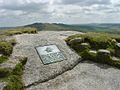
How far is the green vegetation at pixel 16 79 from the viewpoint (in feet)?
40.2

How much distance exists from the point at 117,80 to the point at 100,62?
319cm

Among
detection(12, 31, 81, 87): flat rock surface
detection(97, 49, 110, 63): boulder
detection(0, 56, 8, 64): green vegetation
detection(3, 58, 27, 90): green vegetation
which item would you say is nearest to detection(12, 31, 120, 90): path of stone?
detection(12, 31, 81, 87): flat rock surface

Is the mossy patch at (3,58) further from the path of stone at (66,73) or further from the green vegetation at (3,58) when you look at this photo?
the path of stone at (66,73)

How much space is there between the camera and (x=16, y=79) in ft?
42.6

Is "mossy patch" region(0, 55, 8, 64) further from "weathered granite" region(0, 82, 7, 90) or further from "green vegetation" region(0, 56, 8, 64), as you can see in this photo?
"weathered granite" region(0, 82, 7, 90)

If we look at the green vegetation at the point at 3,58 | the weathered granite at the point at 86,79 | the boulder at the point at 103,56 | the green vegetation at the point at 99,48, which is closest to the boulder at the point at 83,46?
the green vegetation at the point at 99,48

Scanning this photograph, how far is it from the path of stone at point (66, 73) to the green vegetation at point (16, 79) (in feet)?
1.08

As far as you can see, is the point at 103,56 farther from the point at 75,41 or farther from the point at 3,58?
the point at 3,58

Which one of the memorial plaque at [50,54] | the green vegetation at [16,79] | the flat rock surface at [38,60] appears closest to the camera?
the green vegetation at [16,79]

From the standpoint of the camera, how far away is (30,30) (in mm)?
23719

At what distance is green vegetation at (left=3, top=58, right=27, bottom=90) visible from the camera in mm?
12248

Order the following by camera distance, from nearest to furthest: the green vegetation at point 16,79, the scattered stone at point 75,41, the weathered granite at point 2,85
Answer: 1. the weathered granite at point 2,85
2. the green vegetation at point 16,79
3. the scattered stone at point 75,41

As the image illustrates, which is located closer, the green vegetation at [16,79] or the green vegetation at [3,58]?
the green vegetation at [16,79]

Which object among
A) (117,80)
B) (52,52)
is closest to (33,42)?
(52,52)
